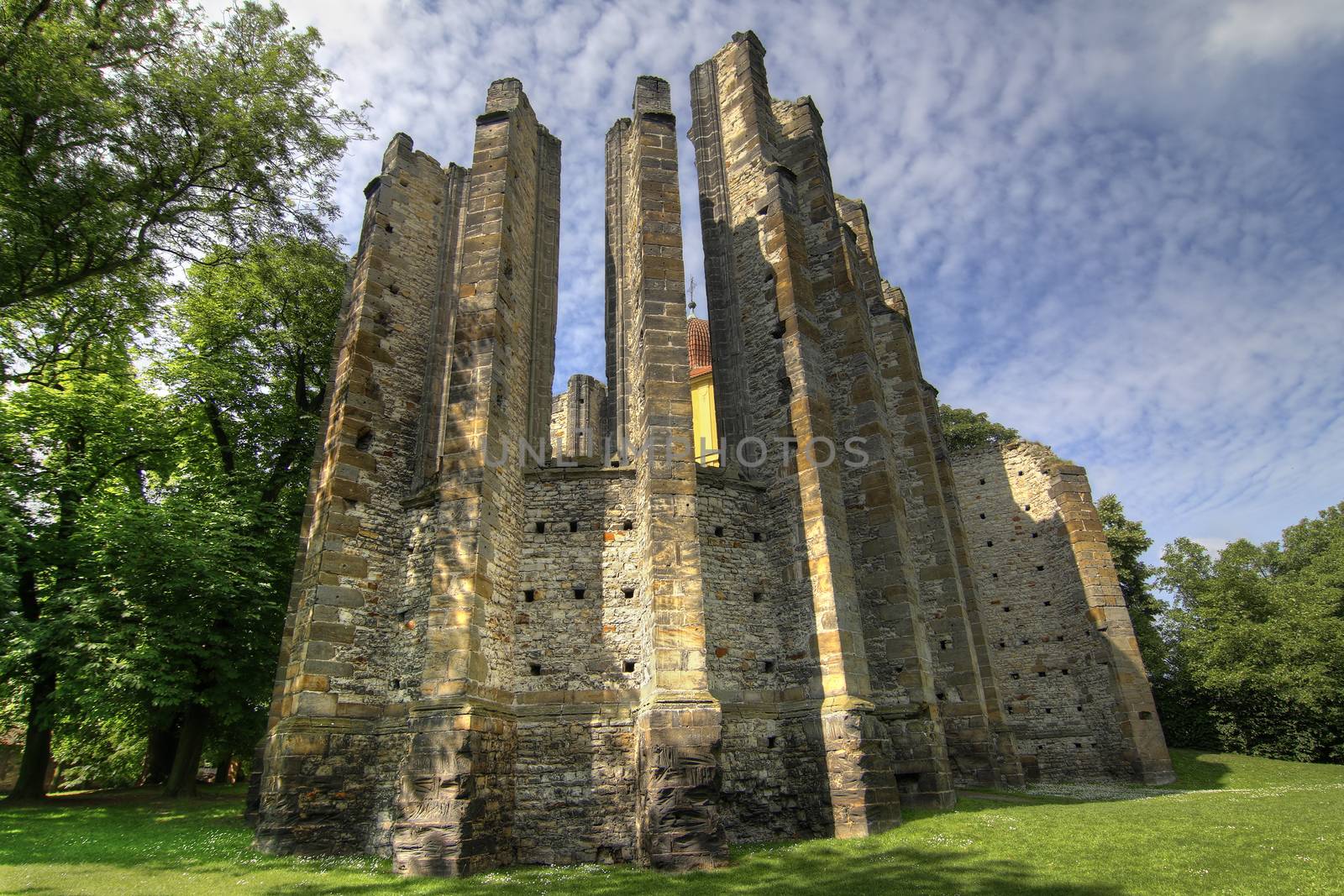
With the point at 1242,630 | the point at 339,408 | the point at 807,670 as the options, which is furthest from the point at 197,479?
the point at 1242,630

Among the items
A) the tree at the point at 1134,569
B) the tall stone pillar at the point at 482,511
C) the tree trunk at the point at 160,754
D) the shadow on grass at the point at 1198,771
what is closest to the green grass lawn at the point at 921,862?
the tall stone pillar at the point at 482,511

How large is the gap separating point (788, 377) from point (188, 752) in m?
14.3

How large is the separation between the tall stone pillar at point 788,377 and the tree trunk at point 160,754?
15.6 meters

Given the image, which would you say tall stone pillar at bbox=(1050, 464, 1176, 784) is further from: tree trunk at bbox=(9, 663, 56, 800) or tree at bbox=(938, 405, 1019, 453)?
tree trunk at bbox=(9, 663, 56, 800)

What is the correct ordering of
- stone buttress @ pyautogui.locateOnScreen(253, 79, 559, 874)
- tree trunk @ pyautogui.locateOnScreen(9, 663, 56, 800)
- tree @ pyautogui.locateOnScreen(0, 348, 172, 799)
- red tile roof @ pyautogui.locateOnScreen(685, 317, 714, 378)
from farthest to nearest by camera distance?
red tile roof @ pyautogui.locateOnScreen(685, 317, 714, 378)
tree trunk @ pyautogui.locateOnScreen(9, 663, 56, 800)
tree @ pyautogui.locateOnScreen(0, 348, 172, 799)
stone buttress @ pyautogui.locateOnScreen(253, 79, 559, 874)

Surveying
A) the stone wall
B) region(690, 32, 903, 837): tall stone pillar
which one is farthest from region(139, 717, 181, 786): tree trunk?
region(690, 32, 903, 837): tall stone pillar

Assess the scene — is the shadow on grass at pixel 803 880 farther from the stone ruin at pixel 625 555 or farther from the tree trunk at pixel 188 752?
the tree trunk at pixel 188 752

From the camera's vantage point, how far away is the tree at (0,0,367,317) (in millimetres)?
9141

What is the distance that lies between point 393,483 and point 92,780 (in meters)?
18.7

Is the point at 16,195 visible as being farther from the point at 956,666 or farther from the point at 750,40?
the point at 956,666

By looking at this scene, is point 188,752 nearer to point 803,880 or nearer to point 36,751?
point 36,751

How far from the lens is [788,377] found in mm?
11328

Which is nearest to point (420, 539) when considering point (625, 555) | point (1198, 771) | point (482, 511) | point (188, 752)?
point (482, 511)

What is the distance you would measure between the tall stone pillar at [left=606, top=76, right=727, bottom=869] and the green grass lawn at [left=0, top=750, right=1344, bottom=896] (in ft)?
2.06
